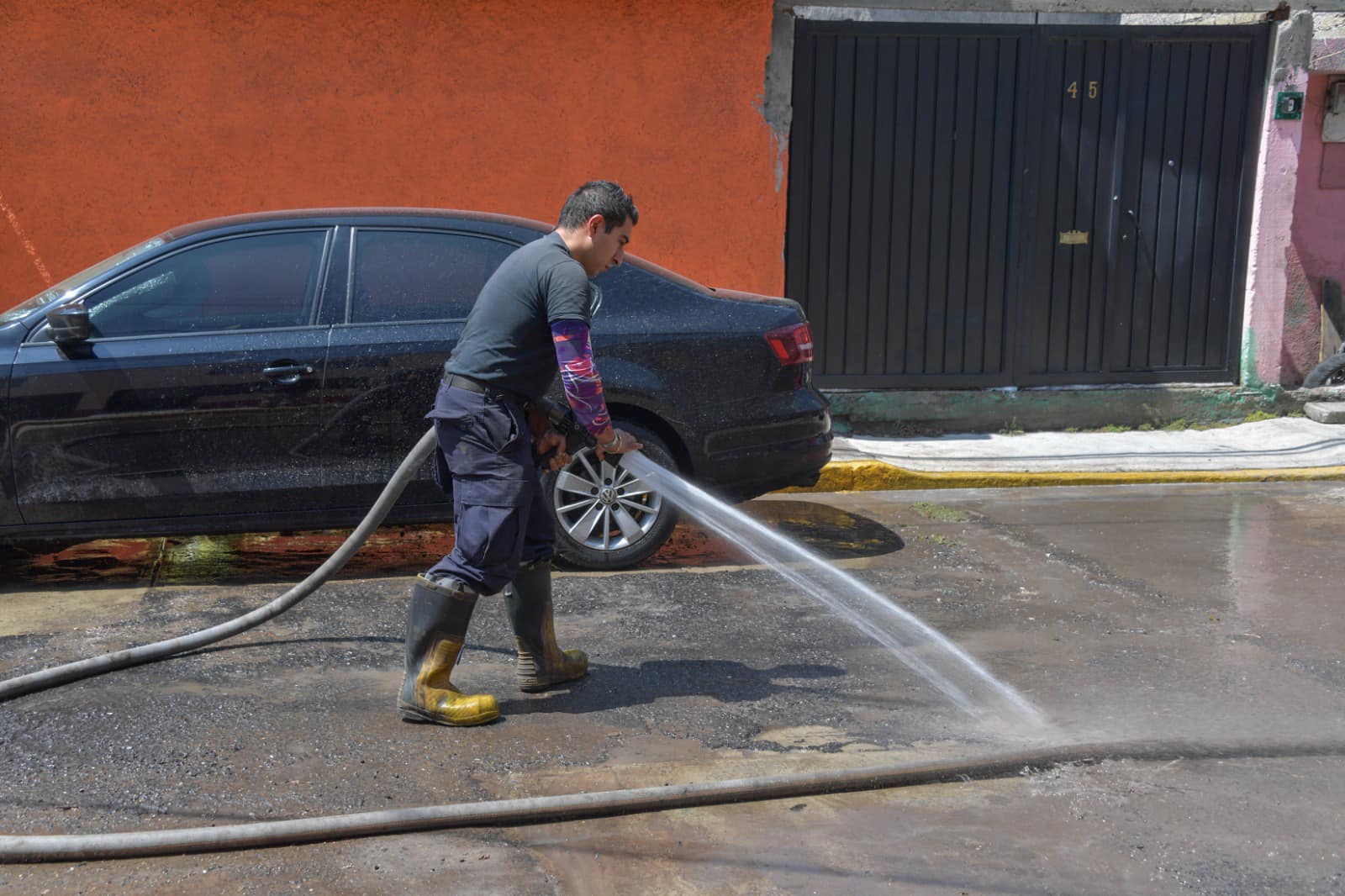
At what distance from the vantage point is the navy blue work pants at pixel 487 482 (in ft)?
A: 14.0

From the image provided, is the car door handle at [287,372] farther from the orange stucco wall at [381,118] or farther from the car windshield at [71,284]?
the orange stucco wall at [381,118]

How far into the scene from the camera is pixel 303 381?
577 centimetres

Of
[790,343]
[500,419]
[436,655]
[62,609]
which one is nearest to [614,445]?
[500,419]

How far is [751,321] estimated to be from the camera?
6.33 meters

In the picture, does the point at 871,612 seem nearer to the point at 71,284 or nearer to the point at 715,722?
the point at 715,722

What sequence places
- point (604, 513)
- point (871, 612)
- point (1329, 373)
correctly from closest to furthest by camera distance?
point (871, 612) < point (604, 513) < point (1329, 373)

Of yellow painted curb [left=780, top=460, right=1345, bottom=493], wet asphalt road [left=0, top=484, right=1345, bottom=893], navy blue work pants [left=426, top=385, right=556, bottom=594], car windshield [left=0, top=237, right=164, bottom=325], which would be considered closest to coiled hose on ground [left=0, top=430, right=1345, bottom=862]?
wet asphalt road [left=0, top=484, right=1345, bottom=893]

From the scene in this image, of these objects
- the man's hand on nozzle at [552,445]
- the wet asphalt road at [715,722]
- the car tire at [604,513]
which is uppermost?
the man's hand on nozzle at [552,445]

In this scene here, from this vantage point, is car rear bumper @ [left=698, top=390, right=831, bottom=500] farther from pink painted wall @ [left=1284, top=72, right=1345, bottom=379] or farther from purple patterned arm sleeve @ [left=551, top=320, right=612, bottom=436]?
pink painted wall @ [left=1284, top=72, right=1345, bottom=379]

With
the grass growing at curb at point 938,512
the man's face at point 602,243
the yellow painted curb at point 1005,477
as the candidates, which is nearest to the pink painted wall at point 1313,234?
the yellow painted curb at point 1005,477

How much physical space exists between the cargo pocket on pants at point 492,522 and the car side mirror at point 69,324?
2.31 meters

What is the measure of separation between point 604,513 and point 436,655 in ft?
6.30

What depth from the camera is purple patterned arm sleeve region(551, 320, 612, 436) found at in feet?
13.7

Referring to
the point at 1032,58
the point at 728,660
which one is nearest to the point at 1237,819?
the point at 728,660
